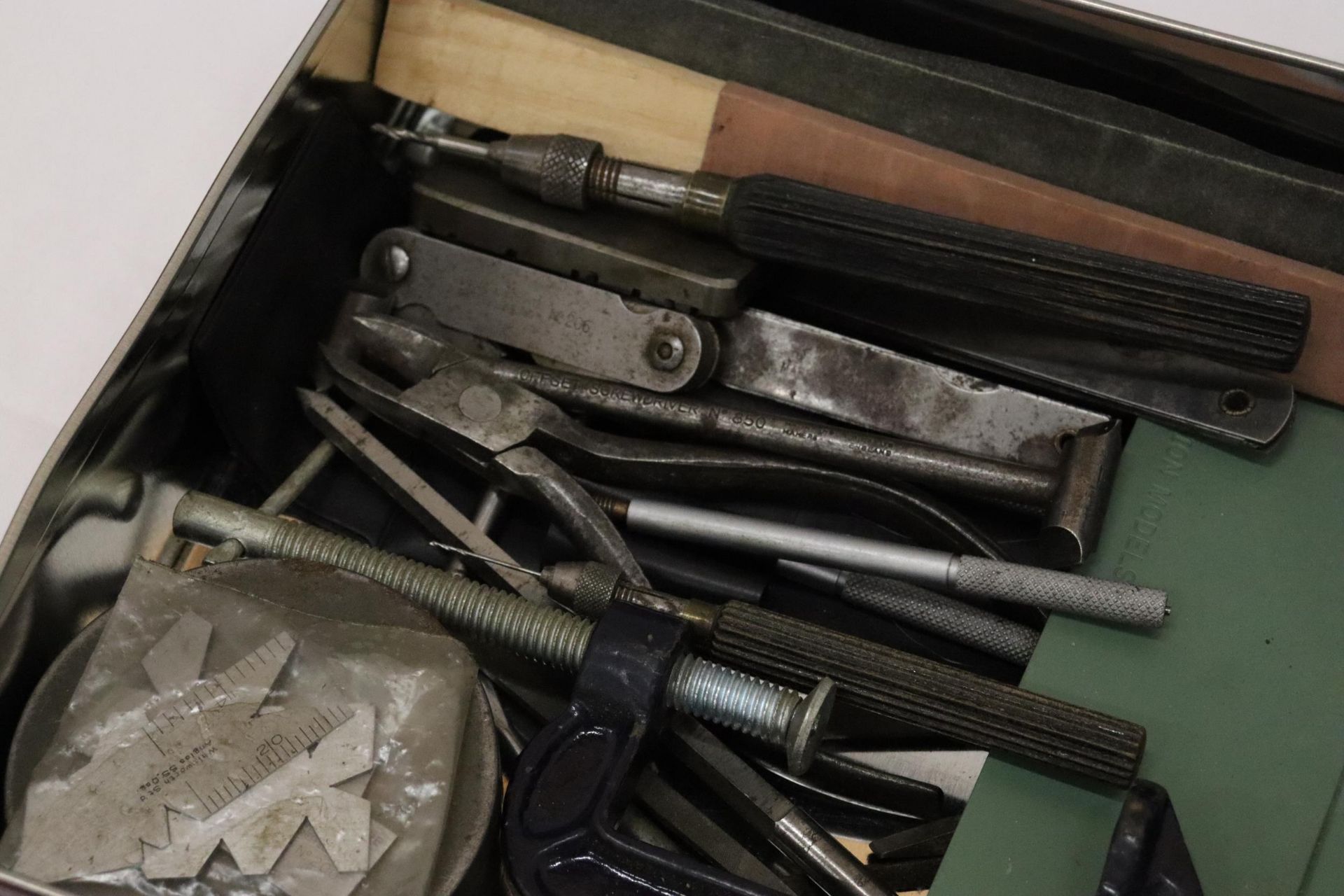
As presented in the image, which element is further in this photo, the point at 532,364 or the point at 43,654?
the point at 532,364

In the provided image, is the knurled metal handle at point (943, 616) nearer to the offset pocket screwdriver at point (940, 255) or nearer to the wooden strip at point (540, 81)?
the offset pocket screwdriver at point (940, 255)

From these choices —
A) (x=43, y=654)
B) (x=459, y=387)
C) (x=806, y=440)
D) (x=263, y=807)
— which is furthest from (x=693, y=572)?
(x=43, y=654)

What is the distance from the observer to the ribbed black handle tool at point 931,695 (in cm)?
81

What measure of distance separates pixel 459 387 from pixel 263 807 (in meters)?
0.37

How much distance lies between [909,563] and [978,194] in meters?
0.32

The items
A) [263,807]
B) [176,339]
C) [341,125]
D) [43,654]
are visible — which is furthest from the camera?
[341,125]

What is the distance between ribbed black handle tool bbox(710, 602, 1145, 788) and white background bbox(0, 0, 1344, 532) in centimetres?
52

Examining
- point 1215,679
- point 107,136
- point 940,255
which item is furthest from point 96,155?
point 1215,679

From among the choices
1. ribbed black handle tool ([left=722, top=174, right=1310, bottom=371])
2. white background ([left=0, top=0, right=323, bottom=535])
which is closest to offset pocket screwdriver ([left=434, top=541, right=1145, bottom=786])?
ribbed black handle tool ([left=722, top=174, right=1310, bottom=371])

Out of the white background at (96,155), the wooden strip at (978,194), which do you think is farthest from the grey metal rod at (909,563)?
the white background at (96,155)

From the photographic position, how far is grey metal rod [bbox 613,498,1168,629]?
88 centimetres

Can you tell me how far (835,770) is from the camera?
927 millimetres

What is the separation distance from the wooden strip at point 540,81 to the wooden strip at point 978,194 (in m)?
0.04

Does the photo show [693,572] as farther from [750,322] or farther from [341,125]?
[341,125]
